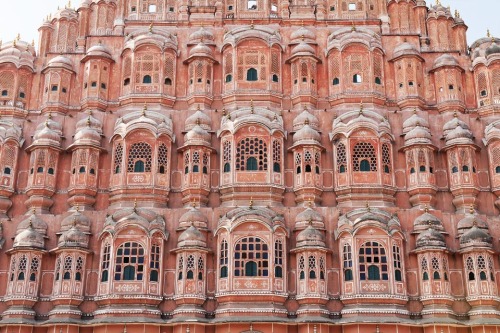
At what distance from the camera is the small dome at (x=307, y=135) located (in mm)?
30641

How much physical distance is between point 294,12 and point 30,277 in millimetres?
19856

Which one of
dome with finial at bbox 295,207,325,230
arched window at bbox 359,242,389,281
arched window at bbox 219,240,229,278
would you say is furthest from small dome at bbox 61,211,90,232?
arched window at bbox 359,242,389,281

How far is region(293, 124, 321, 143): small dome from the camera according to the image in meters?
30.6

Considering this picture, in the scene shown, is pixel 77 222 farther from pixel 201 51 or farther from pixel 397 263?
pixel 397 263

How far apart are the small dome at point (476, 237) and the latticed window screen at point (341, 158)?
250 inches

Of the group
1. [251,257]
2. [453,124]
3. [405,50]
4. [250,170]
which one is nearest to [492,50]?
[405,50]

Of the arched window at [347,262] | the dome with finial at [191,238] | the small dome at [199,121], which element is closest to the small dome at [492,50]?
the arched window at [347,262]

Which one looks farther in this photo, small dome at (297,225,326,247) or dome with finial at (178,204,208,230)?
dome with finial at (178,204,208,230)

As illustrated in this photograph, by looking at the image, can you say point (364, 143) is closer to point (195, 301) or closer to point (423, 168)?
point (423, 168)

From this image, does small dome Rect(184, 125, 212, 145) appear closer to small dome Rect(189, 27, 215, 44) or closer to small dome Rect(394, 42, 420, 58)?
small dome Rect(189, 27, 215, 44)

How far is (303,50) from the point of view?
33.2 metres

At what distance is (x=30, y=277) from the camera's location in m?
28.6

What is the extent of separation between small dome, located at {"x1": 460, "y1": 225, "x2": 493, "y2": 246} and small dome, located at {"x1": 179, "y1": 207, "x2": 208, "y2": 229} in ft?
39.3

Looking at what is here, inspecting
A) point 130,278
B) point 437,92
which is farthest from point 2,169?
point 437,92
